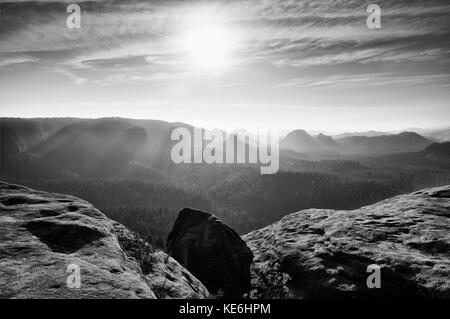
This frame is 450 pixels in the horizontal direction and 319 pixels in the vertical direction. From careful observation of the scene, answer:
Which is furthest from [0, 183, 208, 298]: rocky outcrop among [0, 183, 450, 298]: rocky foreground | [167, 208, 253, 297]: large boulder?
[167, 208, 253, 297]: large boulder

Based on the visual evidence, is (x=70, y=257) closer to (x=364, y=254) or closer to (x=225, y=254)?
(x=225, y=254)

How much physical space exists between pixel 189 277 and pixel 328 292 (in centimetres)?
839

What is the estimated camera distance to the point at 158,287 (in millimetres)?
12336

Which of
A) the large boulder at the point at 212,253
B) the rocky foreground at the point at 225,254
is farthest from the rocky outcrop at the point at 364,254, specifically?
the large boulder at the point at 212,253

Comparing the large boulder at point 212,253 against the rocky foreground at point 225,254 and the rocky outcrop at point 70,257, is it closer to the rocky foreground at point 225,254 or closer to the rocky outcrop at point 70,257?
the rocky foreground at point 225,254

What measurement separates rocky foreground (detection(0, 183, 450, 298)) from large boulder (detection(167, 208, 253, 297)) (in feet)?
0.27

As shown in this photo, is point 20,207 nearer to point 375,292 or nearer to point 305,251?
point 305,251

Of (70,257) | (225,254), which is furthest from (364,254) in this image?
(70,257)

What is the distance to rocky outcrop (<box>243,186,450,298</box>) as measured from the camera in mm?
15758

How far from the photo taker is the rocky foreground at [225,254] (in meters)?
10.0

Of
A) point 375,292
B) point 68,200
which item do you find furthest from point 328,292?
point 68,200

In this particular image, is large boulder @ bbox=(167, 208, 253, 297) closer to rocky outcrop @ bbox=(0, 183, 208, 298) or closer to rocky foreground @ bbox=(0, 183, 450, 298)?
rocky foreground @ bbox=(0, 183, 450, 298)

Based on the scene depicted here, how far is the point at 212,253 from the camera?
80.0 feet

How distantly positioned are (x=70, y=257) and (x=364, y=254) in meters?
16.1
